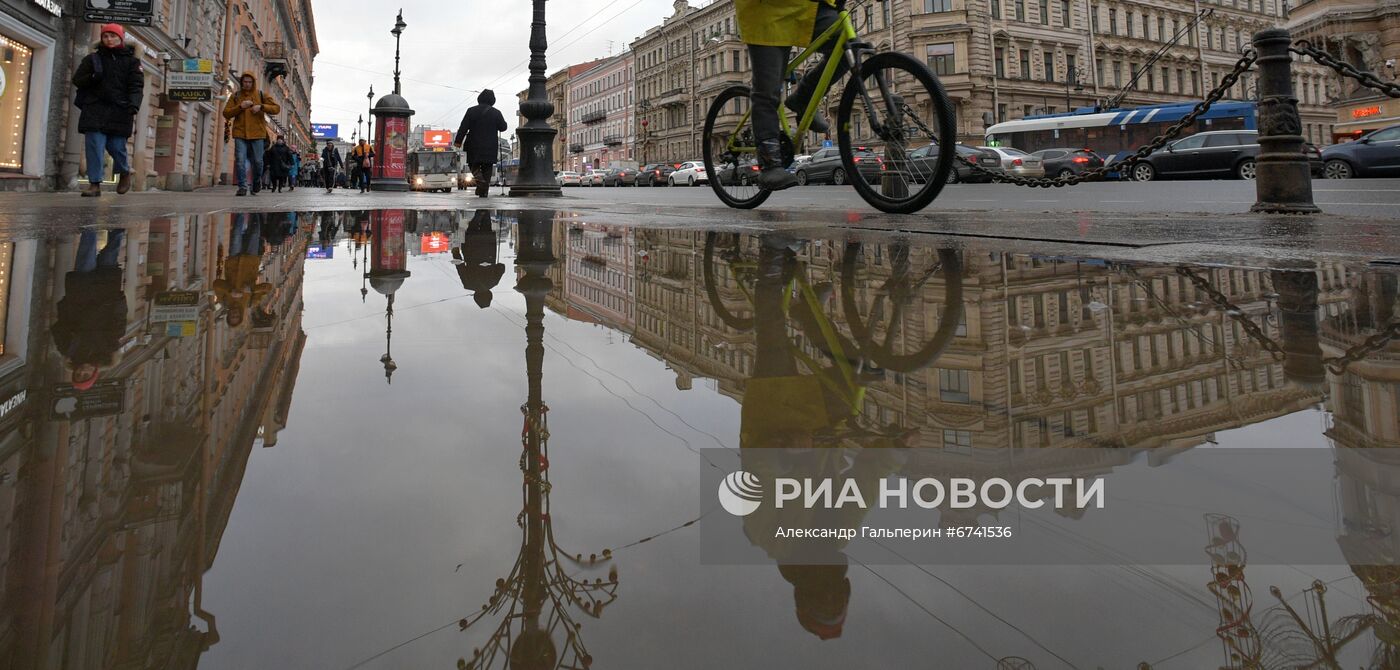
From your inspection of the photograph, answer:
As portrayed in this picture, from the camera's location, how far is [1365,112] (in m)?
28.2

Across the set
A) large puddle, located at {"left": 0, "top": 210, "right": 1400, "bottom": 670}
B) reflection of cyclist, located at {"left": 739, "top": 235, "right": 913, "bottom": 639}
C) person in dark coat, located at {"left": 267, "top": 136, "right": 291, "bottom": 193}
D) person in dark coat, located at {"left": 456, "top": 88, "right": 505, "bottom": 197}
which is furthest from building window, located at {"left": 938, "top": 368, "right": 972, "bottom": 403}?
person in dark coat, located at {"left": 267, "top": 136, "right": 291, "bottom": 193}

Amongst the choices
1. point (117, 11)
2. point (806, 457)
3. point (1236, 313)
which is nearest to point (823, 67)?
point (1236, 313)

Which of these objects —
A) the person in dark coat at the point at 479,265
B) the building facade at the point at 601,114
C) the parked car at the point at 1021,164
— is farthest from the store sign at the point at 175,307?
the building facade at the point at 601,114

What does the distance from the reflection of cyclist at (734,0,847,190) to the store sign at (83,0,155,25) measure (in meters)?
13.1

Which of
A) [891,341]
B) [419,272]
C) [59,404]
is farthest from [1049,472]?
[419,272]

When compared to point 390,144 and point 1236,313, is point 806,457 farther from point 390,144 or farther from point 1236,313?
point 390,144

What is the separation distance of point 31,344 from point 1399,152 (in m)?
20.9

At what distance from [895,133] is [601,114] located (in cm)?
7824

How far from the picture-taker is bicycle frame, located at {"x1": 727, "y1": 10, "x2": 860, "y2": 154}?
4070 mm

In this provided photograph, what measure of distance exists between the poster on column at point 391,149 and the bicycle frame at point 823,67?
73.5ft

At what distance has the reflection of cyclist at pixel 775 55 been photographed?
167 inches

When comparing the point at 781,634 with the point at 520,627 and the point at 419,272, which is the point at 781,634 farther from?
the point at 419,272

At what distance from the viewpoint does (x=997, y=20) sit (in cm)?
4312

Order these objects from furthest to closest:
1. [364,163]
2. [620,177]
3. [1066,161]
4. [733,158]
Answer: [620,177] → [364,163] → [1066,161] → [733,158]
